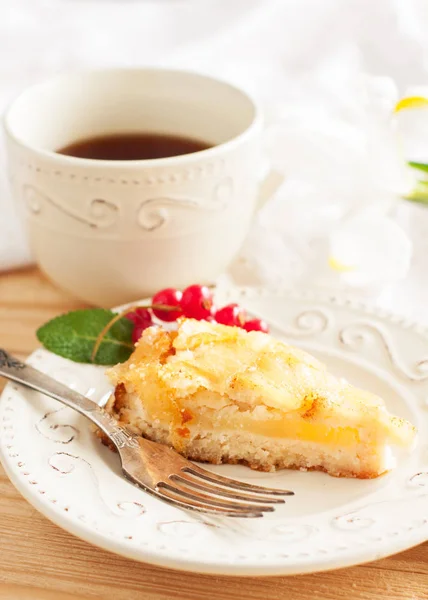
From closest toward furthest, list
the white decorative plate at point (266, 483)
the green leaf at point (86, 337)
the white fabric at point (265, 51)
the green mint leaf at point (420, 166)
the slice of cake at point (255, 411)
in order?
1. the white decorative plate at point (266, 483)
2. the slice of cake at point (255, 411)
3. the green leaf at point (86, 337)
4. the green mint leaf at point (420, 166)
5. the white fabric at point (265, 51)

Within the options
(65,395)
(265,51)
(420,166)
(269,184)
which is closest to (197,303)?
(65,395)

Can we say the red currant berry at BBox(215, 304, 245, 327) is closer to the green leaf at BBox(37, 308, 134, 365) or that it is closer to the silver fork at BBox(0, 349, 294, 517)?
the green leaf at BBox(37, 308, 134, 365)

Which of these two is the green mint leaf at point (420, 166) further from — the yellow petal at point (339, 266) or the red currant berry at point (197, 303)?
the red currant berry at point (197, 303)

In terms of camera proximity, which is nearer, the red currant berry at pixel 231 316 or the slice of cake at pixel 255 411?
the slice of cake at pixel 255 411

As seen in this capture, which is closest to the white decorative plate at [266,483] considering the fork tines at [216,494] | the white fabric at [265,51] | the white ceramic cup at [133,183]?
the fork tines at [216,494]

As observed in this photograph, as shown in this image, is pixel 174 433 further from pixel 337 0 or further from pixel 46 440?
pixel 337 0

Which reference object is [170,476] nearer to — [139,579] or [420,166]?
[139,579]

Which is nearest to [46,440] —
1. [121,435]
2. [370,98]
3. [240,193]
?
[121,435]
